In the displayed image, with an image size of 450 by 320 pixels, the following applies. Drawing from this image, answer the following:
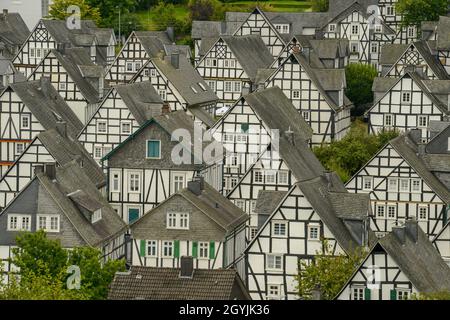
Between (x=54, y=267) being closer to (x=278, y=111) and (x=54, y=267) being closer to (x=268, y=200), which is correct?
(x=268, y=200)

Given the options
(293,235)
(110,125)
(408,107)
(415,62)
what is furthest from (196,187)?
(415,62)

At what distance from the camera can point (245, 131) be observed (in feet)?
267

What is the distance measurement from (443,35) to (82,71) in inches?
956

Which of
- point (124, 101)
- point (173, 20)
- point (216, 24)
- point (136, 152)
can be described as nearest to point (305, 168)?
point (136, 152)

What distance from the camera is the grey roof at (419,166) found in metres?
74.2

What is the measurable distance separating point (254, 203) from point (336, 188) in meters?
6.58

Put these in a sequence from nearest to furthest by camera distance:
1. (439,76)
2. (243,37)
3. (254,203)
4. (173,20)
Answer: (254,203), (439,76), (243,37), (173,20)

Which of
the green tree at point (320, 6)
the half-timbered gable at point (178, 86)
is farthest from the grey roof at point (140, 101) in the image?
→ the green tree at point (320, 6)

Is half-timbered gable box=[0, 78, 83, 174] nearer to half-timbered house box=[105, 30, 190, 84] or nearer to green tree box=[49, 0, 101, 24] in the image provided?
half-timbered house box=[105, 30, 190, 84]

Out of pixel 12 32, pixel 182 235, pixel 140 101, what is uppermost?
pixel 12 32

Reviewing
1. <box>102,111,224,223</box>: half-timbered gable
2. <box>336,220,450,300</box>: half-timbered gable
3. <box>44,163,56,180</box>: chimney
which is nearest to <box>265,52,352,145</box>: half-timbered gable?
<box>102,111,224,223</box>: half-timbered gable

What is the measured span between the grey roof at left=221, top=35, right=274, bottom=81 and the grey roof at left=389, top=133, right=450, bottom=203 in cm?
3065

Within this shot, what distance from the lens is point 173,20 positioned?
143750 mm

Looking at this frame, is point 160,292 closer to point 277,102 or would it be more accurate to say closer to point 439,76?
point 277,102
